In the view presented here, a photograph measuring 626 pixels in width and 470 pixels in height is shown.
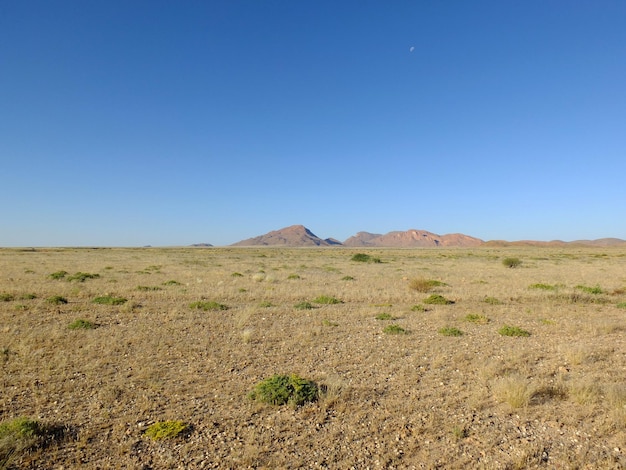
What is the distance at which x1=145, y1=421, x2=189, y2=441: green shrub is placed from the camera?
5.85 m

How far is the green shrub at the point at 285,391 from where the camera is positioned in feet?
23.4

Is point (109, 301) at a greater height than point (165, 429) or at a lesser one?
greater

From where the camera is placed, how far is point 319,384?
26.1ft

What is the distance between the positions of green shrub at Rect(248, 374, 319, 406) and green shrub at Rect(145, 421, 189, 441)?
1541 mm

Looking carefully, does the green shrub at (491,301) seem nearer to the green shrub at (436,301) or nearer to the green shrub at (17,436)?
the green shrub at (436,301)

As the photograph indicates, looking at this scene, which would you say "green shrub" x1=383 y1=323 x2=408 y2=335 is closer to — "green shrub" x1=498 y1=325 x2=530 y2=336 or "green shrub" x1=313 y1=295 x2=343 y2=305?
"green shrub" x1=498 y1=325 x2=530 y2=336

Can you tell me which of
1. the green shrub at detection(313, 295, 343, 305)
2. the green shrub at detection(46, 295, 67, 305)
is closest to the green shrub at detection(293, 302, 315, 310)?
the green shrub at detection(313, 295, 343, 305)

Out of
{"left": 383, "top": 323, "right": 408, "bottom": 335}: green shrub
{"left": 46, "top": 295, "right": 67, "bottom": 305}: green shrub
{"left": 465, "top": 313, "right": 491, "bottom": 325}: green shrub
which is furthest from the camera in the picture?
{"left": 46, "top": 295, "right": 67, "bottom": 305}: green shrub

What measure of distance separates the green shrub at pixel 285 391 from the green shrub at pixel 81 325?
772 centimetres

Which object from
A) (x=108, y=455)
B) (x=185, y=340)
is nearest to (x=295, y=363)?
(x=185, y=340)

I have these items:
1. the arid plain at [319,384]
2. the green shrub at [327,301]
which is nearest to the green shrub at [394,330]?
the arid plain at [319,384]

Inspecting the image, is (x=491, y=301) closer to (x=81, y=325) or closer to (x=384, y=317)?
(x=384, y=317)

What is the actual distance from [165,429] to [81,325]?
8363 millimetres

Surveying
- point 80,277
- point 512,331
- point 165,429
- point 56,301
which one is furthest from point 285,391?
point 80,277
